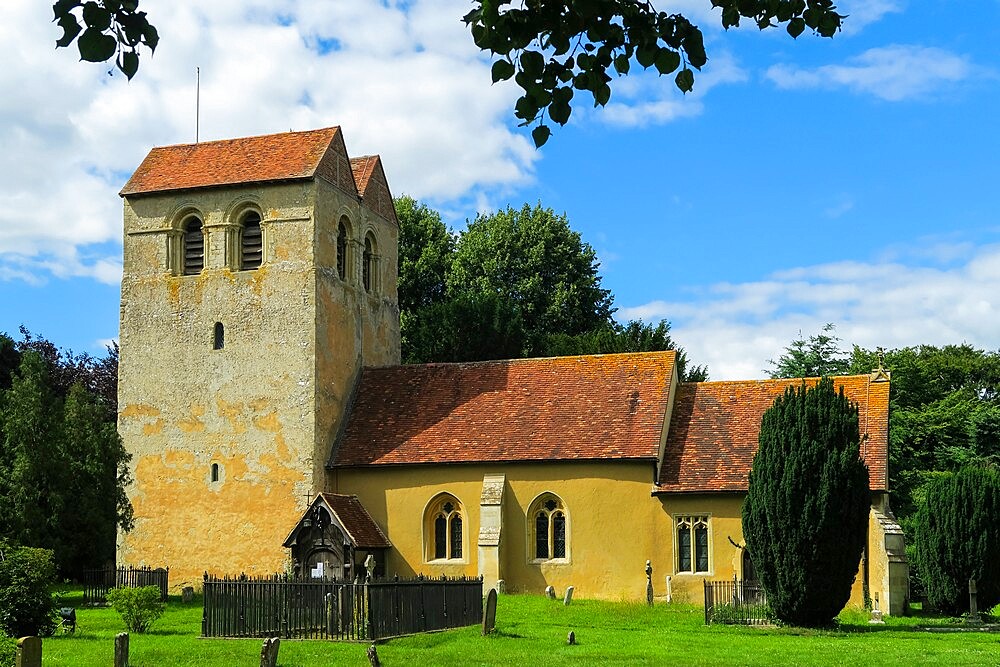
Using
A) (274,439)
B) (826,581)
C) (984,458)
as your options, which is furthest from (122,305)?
(984,458)

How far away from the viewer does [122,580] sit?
115 ft

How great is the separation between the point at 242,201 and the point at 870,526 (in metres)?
21.2

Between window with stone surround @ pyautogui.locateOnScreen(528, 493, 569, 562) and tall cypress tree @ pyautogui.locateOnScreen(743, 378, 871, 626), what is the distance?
822cm

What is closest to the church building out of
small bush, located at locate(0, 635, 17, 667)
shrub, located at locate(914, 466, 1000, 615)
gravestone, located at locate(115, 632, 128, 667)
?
shrub, located at locate(914, 466, 1000, 615)

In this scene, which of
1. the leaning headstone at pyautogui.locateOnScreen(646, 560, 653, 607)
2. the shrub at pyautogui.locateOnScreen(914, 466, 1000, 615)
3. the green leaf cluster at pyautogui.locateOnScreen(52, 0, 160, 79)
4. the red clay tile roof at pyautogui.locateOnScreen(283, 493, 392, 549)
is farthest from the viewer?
the red clay tile roof at pyautogui.locateOnScreen(283, 493, 392, 549)

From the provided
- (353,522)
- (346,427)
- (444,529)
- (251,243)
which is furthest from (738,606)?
(251,243)

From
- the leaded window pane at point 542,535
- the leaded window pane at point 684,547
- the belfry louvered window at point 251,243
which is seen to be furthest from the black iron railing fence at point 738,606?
the belfry louvered window at point 251,243

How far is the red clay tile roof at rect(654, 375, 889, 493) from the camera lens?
3316 centimetres

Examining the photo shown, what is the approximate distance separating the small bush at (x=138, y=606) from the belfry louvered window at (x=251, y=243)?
47.1 feet

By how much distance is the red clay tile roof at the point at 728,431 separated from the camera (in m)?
33.2

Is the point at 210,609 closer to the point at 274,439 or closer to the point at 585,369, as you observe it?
the point at 274,439

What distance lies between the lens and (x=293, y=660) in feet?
65.4

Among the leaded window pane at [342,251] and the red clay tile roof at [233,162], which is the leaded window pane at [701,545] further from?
the red clay tile roof at [233,162]

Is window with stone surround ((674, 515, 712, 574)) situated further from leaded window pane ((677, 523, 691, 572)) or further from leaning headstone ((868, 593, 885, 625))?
leaning headstone ((868, 593, 885, 625))
